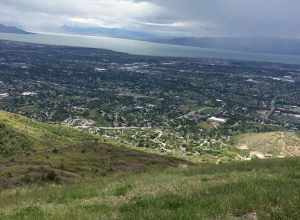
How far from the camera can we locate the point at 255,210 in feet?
40.5

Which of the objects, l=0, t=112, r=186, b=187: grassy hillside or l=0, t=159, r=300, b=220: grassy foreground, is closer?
l=0, t=159, r=300, b=220: grassy foreground

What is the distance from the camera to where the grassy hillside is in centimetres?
3853

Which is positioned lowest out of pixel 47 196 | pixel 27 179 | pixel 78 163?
pixel 78 163

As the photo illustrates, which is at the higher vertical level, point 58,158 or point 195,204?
point 195,204

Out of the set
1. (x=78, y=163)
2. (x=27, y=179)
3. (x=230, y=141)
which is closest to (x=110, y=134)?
(x=230, y=141)

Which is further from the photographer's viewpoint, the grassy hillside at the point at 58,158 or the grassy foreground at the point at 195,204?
the grassy hillside at the point at 58,158

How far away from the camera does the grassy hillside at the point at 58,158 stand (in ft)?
126

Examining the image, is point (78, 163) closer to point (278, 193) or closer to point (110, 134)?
point (278, 193)

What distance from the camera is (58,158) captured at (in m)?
62.1

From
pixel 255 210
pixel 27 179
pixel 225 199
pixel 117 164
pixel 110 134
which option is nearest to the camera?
pixel 255 210

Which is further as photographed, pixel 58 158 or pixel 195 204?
pixel 58 158

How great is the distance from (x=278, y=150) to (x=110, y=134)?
6546 centimetres

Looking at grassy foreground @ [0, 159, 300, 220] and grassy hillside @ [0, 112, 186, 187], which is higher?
grassy foreground @ [0, 159, 300, 220]

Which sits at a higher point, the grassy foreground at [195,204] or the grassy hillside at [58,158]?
the grassy foreground at [195,204]
